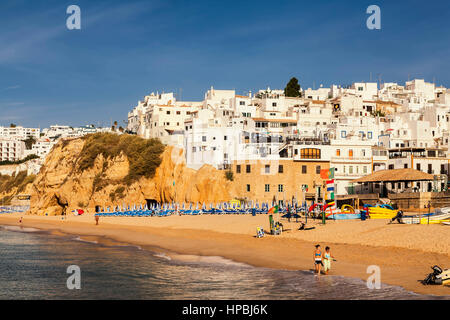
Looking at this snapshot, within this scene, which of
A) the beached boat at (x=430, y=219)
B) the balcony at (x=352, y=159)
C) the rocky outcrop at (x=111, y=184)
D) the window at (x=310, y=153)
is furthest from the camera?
the balcony at (x=352, y=159)

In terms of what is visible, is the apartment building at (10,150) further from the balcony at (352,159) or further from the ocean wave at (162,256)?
the ocean wave at (162,256)

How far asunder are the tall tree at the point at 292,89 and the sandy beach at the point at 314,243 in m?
63.5

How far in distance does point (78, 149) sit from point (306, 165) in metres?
45.8

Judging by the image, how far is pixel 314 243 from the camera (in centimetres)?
3059

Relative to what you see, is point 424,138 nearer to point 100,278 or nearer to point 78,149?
point 78,149

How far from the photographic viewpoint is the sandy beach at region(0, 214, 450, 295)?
22203 millimetres

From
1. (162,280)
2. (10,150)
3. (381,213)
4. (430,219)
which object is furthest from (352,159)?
(10,150)

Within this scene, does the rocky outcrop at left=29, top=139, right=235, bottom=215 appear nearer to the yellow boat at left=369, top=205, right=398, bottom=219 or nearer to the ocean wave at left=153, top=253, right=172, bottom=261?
the yellow boat at left=369, top=205, right=398, bottom=219

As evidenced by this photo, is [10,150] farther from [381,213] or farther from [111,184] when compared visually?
[381,213]

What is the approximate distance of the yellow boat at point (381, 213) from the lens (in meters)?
37.7

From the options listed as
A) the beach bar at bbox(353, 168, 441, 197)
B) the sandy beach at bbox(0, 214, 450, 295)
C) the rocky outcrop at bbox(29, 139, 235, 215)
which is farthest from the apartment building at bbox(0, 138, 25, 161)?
the beach bar at bbox(353, 168, 441, 197)

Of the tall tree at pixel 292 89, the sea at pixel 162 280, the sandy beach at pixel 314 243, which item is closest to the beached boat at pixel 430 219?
the sandy beach at pixel 314 243

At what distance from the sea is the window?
106ft
